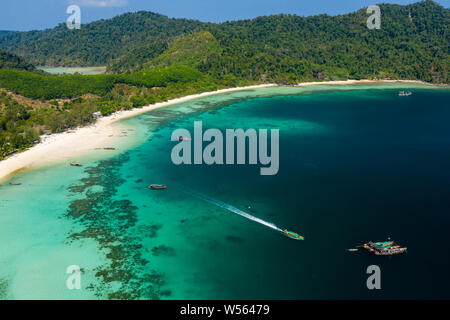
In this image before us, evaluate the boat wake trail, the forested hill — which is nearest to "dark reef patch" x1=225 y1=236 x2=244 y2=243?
the boat wake trail

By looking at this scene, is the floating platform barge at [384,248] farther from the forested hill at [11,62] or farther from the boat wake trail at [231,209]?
the forested hill at [11,62]

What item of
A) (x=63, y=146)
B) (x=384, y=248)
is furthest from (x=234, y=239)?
(x=63, y=146)

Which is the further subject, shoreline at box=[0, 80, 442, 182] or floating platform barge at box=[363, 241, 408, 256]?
shoreline at box=[0, 80, 442, 182]

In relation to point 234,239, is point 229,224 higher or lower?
higher

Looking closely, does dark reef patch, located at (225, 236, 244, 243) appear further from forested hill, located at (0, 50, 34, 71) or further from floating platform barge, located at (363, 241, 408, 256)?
forested hill, located at (0, 50, 34, 71)

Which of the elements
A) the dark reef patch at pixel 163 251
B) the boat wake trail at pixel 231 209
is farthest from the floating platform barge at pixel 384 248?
the dark reef patch at pixel 163 251

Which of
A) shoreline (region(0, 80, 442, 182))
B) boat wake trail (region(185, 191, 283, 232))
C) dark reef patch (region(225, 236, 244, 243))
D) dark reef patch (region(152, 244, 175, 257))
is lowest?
dark reef patch (region(152, 244, 175, 257))

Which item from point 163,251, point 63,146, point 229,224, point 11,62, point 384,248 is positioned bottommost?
point 163,251

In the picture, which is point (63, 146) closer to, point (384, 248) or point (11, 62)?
point (384, 248)
